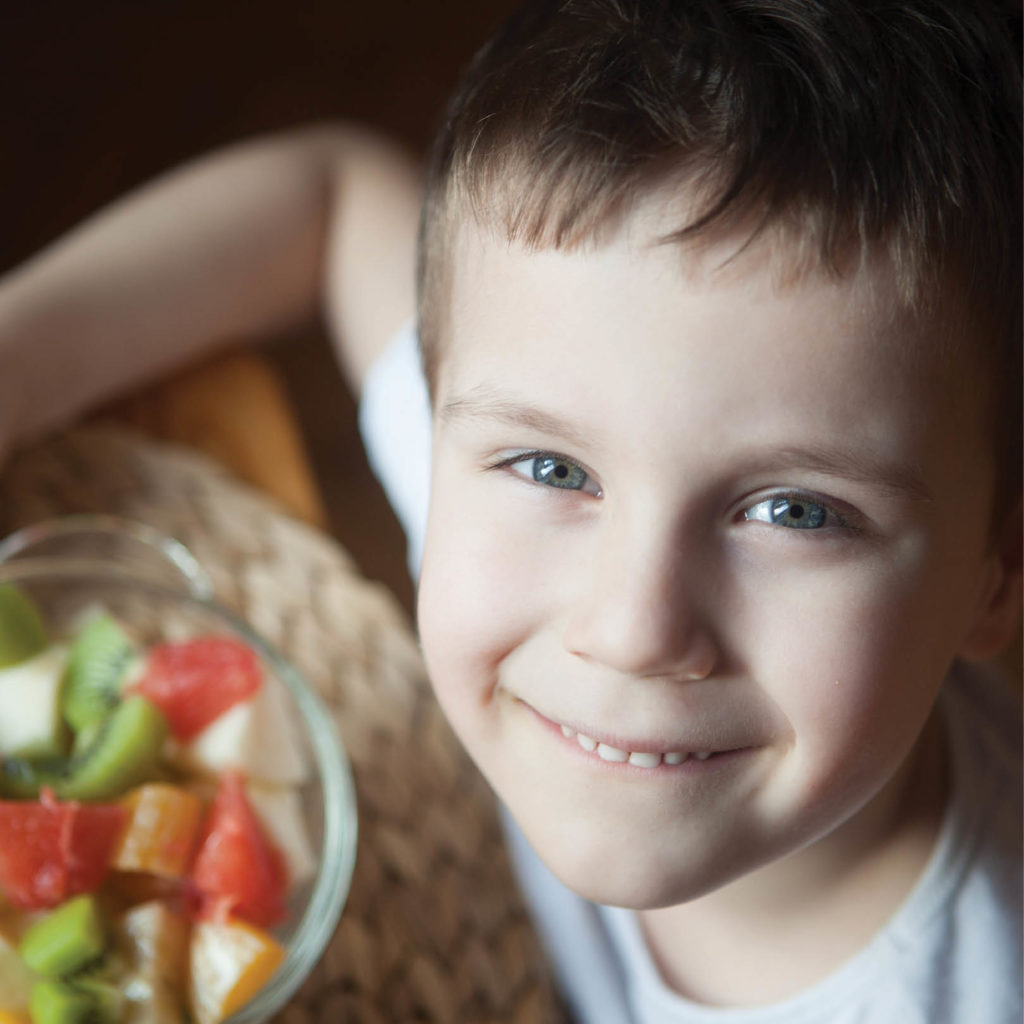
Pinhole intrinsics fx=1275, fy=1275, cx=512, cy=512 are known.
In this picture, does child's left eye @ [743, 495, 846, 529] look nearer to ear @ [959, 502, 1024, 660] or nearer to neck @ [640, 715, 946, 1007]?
ear @ [959, 502, 1024, 660]

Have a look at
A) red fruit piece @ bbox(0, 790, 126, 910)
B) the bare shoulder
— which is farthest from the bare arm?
red fruit piece @ bbox(0, 790, 126, 910)

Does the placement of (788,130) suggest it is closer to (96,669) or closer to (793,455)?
(793,455)

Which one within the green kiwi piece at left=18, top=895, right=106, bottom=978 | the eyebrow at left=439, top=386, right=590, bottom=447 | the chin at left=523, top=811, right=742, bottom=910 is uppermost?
the eyebrow at left=439, top=386, right=590, bottom=447

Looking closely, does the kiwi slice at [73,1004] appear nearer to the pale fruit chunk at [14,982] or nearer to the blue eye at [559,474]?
the pale fruit chunk at [14,982]

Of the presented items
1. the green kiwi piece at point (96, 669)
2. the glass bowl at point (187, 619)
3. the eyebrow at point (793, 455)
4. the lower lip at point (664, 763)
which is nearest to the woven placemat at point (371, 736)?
the glass bowl at point (187, 619)

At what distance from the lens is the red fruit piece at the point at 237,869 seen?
30.5 inches

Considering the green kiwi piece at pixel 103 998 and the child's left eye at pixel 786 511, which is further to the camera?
the green kiwi piece at pixel 103 998

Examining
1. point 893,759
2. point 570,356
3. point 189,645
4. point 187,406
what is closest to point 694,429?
point 570,356

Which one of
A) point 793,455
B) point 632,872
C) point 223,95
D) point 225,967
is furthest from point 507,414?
point 223,95

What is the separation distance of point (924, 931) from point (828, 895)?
6 centimetres

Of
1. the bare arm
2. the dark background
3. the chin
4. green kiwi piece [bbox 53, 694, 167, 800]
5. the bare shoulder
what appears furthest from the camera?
the dark background

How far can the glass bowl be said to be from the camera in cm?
78

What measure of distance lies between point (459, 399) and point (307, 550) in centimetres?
38

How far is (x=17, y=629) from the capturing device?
0.83m
